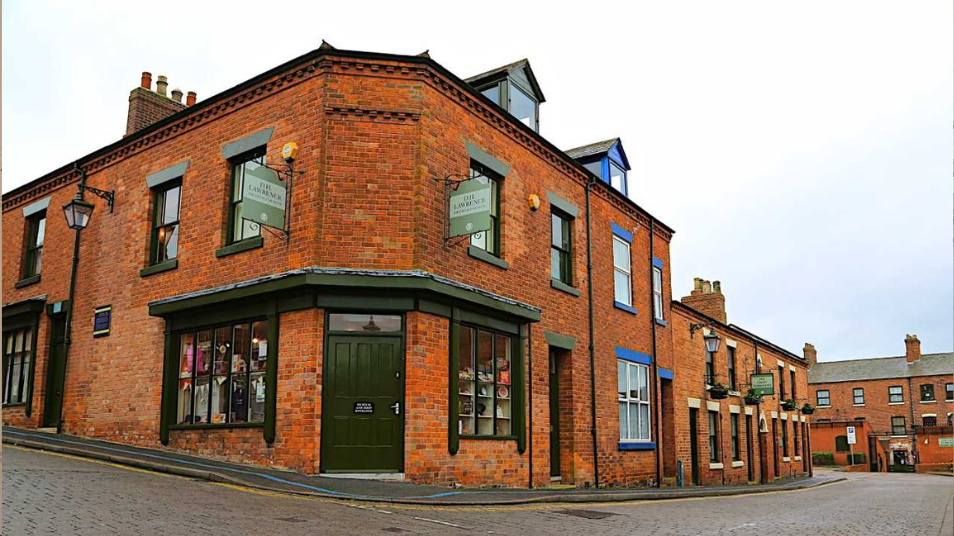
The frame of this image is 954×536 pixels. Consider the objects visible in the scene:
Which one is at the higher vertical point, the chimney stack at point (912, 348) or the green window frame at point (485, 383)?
the chimney stack at point (912, 348)

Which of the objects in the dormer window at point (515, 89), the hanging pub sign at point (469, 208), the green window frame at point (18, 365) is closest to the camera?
the hanging pub sign at point (469, 208)

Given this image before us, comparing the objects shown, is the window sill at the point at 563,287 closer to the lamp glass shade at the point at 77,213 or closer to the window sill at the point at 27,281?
the lamp glass shade at the point at 77,213

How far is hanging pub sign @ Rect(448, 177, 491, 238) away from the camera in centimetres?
1259

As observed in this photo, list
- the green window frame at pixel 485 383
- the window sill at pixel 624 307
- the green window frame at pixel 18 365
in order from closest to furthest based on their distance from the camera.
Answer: the green window frame at pixel 485 383 < the green window frame at pixel 18 365 < the window sill at pixel 624 307

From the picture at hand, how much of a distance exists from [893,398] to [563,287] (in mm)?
54979

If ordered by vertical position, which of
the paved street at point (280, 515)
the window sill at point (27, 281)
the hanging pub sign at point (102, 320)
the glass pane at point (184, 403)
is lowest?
the paved street at point (280, 515)

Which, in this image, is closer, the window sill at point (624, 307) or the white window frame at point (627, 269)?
the window sill at point (624, 307)

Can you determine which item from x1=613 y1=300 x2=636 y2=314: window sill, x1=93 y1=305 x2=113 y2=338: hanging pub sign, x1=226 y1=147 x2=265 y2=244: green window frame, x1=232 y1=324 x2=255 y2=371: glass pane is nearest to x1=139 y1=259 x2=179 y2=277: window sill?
x1=93 y1=305 x2=113 y2=338: hanging pub sign

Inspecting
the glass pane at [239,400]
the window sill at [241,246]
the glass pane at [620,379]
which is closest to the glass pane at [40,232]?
the window sill at [241,246]

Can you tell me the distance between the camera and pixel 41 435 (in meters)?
15.3

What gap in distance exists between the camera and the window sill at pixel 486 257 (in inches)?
542

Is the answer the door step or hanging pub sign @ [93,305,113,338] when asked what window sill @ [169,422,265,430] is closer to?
the door step

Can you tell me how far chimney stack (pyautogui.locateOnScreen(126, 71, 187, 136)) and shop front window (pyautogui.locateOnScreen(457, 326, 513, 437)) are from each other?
933 centimetres

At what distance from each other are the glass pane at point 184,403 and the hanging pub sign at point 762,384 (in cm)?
2027
